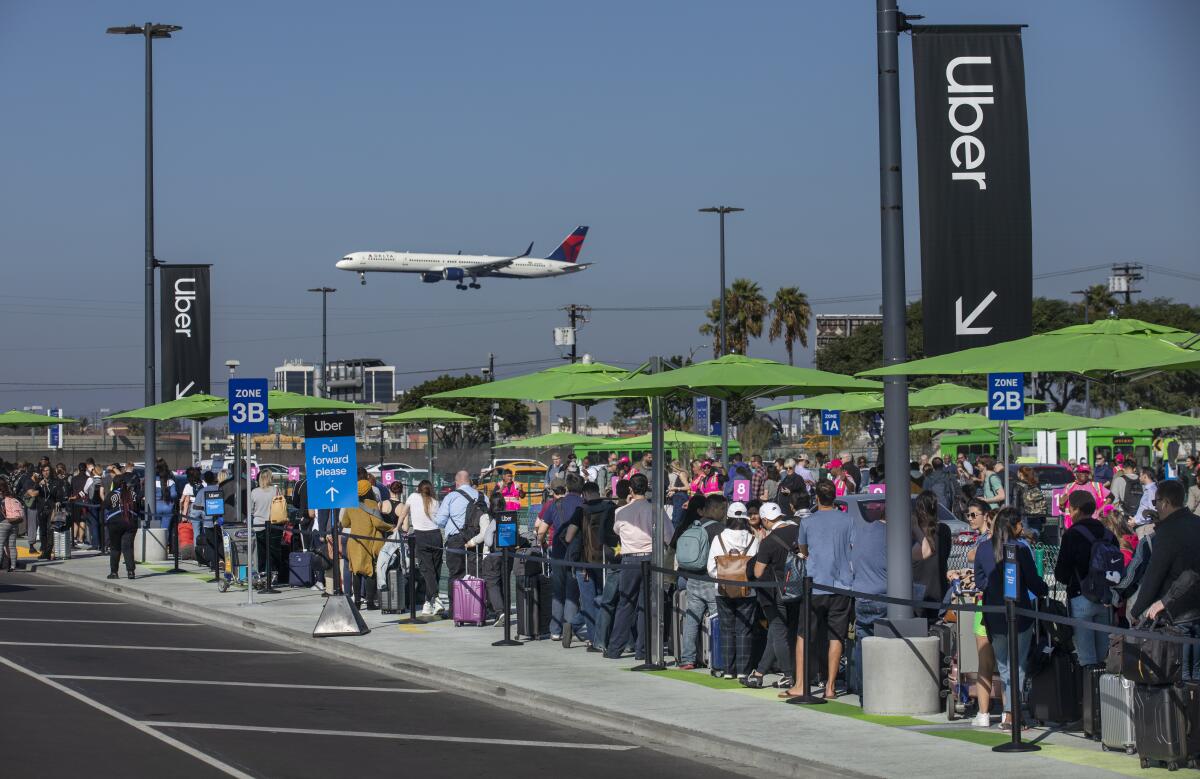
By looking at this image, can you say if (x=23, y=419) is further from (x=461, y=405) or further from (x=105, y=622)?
(x=461, y=405)

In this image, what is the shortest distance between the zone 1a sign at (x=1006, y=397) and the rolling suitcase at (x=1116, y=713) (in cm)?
1150

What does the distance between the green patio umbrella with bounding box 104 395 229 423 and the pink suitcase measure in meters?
9.21

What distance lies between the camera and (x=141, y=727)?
1135 centimetres

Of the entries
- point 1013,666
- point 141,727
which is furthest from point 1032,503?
point 141,727

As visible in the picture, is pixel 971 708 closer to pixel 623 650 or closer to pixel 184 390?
pixel 623 650

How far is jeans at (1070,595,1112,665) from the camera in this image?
10.7m

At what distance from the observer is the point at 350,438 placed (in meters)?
18.2

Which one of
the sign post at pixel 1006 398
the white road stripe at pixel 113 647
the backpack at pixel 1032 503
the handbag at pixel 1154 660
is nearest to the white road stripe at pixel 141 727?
the white road stripe at pixel 113 647

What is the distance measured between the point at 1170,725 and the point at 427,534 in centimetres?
1134

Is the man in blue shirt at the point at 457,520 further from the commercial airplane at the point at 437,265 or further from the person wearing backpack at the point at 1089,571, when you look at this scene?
the commercial airplane at the point at 437,265

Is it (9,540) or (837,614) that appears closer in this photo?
(837,614)

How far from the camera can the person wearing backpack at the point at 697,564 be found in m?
14.3

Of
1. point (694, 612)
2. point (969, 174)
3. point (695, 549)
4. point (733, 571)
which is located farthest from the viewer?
point (694, 612)

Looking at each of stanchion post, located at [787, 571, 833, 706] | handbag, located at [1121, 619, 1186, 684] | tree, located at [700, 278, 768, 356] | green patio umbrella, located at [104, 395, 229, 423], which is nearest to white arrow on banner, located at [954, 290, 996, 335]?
stanchion post, located at [787, 571, 833, 706]
